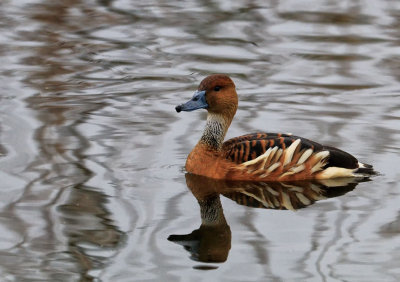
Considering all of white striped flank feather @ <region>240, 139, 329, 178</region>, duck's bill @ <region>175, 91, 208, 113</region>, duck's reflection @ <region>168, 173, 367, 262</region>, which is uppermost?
duck's bill @ <region>175, 91, 208, 113</region>

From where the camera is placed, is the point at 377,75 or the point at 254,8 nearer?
the point at 377,75

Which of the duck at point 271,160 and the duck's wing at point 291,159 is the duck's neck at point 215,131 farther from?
the duck's wing at point 291,159

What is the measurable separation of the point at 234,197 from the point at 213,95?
3.98 feet

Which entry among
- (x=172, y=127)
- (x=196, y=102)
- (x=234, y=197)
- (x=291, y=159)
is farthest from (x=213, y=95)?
(x=234, y=197)

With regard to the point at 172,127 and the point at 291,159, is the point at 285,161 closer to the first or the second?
the point at 291,159

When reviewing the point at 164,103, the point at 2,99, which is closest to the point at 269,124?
the point at 164,103

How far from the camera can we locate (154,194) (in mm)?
8719

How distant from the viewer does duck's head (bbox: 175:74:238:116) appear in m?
9.60

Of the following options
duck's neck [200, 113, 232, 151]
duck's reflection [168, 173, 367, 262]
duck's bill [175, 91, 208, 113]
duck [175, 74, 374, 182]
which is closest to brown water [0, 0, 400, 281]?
duck's reflection [168, 173, 367, 262]

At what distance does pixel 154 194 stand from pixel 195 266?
5.52 feet

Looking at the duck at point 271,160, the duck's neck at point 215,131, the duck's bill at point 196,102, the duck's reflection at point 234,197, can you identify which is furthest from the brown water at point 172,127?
the duck's bill at point 196,102

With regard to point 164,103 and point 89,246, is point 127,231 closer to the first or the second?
point 89,246

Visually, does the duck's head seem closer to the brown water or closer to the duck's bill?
the duck's bill

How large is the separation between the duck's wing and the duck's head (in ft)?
1.83
